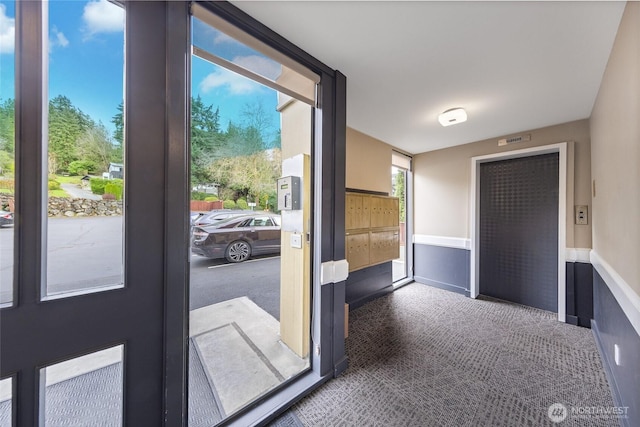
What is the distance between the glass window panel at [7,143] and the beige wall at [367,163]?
2.62 metres

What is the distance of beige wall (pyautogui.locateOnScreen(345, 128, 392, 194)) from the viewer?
3082 mm

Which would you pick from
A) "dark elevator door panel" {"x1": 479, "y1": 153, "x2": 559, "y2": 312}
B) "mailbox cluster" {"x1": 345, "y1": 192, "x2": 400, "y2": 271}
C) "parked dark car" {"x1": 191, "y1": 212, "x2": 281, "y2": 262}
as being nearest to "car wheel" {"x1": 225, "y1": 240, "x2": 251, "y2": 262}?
"parked dark car" {"x1": 191, "y1": 212, "x2": 281, "y2": 262}

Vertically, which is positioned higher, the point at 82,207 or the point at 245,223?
the point at 82,207

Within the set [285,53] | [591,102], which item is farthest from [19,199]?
[591,102]

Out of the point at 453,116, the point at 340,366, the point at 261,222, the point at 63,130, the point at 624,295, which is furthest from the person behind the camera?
the point at 453,116

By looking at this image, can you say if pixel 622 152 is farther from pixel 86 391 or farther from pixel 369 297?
pixel 86 391

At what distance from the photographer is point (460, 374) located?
184 cm

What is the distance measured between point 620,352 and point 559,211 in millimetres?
1875

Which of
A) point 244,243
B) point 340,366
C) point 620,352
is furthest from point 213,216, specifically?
point 620,352

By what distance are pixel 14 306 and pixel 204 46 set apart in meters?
1.37

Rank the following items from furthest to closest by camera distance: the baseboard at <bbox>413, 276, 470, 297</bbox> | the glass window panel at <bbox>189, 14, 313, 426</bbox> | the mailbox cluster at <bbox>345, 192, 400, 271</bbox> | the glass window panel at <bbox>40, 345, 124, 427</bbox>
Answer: the baseboard at <bbox>413, 276, 470, 297</bbox>
the mailbox cluster at <bbox>345, 192, 400, 271</bbox>
the glass window panel at <bbox>189, 14, 313, 426</bbox>
the glass window panel at <bbox>40, 345, 124, 427</bbox>

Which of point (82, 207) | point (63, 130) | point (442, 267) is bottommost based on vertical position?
point (442, 267)

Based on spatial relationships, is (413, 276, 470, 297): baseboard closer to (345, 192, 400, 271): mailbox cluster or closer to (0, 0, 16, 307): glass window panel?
(345, 192, 400, 271): mailbox cluster

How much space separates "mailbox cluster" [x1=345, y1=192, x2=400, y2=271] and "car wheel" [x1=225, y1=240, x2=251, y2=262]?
4.24 ft
